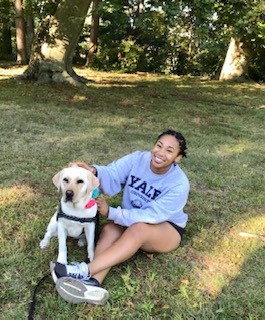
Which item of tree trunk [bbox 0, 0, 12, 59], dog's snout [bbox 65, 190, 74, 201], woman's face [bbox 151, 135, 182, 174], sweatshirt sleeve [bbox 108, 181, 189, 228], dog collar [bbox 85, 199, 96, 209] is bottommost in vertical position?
tree trunk [bbox 0, 0, 12, 59]

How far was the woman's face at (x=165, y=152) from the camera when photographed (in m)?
3.34

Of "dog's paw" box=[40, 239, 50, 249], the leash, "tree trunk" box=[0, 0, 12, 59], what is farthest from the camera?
→ "tree trunk" box=[0, 0, 12, 59]

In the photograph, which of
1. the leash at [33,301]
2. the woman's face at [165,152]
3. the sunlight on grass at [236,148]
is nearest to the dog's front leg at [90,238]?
the leash at [33,301]

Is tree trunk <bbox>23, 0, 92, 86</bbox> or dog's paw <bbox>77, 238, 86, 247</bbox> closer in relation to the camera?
dog's paw <bbox>77, 238, 86, 247</bbox>

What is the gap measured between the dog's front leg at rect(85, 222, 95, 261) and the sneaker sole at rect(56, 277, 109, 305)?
46 cm

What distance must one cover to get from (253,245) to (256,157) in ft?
9.74

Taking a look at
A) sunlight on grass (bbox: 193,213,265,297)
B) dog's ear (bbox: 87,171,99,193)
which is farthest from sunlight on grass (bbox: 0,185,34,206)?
sunlight on grass (bbox: 193,213,265,297)

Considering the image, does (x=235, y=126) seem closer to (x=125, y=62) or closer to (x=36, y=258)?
(x=36, y=258)

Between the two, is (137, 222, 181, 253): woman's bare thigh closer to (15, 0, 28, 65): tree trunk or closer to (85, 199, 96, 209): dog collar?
(85, 199, 96, 209): dog collar

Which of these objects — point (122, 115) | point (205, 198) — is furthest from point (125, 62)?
point (205, 198)

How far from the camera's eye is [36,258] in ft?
11.0

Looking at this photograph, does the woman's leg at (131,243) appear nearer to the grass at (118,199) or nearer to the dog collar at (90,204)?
the grass at (118,199)

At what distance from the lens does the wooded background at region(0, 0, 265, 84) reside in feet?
27.8

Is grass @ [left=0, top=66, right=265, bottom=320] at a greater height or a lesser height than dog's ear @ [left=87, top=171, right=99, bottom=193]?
lesser
